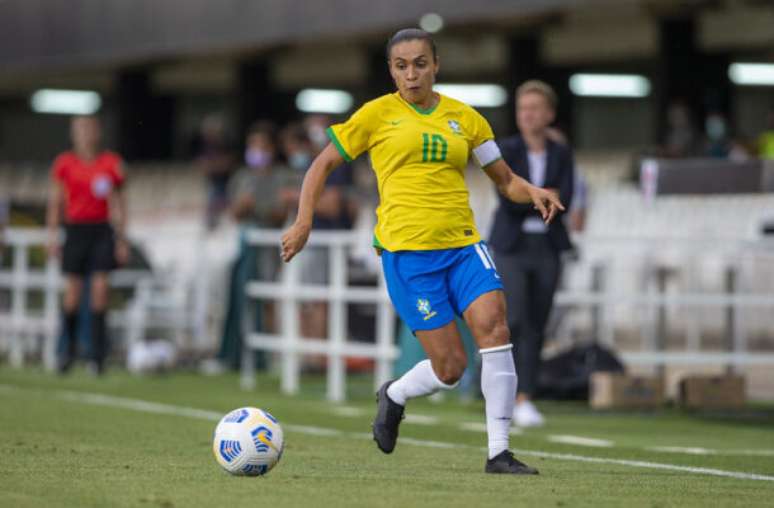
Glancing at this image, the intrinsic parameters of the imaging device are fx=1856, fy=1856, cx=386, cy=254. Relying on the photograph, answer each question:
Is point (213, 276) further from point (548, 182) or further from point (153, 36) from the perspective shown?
point (153, 36)

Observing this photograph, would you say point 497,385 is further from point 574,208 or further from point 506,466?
point 574,208

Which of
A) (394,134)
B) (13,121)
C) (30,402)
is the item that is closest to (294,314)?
(30,402)

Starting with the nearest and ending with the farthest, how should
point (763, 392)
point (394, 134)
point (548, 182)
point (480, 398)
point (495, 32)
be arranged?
point (394, 134)
point (548, 182)
point (480, 398)
point (763, 392)
point (495, 32)

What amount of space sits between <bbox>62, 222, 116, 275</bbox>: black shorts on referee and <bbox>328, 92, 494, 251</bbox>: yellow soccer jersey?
28.6ft

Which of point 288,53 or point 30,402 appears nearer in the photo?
point 30,402


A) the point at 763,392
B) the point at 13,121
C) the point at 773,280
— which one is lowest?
the point at 763,392

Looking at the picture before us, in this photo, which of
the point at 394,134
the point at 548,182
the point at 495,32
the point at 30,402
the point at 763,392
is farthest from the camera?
the point at 495,32

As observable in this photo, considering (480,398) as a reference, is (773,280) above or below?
above

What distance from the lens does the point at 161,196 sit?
36625 mm

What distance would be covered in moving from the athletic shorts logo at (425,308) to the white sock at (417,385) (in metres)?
0.35

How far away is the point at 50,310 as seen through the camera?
1933cm

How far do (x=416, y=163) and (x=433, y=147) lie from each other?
0.34 feet

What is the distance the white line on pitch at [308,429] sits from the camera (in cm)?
867

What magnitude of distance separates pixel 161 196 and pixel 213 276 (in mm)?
16288
